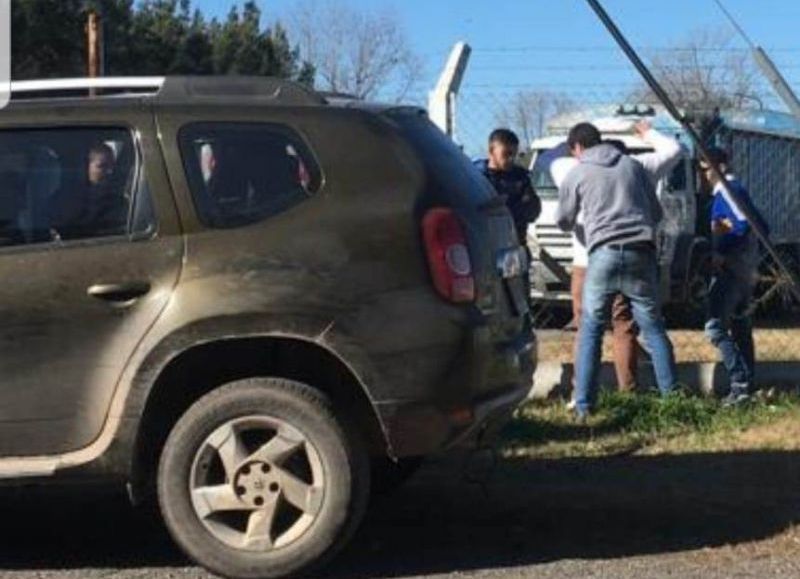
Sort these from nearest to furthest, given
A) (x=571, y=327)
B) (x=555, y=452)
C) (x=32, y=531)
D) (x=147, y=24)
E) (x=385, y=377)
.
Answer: (x=385, y=377) < (x=32, y=531) < (x=555, y=452) < (x=571, y=327) < (x=147, y=24)

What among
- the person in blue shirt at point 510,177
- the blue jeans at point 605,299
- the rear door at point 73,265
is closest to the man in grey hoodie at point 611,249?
the blue jeans at point 605,299

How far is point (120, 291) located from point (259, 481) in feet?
2.89

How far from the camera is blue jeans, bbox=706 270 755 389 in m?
9.59

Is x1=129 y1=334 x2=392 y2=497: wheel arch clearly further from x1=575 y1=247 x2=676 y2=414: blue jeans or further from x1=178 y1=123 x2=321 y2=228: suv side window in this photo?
x1=575 y1=247 x2=676 y2=414: blue jeans

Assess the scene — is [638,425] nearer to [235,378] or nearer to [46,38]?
[235,378]

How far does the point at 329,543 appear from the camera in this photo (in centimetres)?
575

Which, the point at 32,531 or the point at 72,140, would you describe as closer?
the point at 72,140

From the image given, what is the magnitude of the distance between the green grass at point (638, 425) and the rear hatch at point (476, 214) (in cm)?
206

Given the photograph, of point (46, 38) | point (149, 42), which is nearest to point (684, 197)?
point (46, 38)

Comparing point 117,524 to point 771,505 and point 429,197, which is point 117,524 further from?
point 771,505

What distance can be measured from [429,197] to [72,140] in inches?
55.0

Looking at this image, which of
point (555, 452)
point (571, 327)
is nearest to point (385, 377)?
point (555, 452)

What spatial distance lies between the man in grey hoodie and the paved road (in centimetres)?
102

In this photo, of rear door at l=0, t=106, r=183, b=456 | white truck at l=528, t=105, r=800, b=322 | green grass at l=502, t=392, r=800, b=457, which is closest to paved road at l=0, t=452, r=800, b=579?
green grass at l=502, t=392, r=800, b=457
